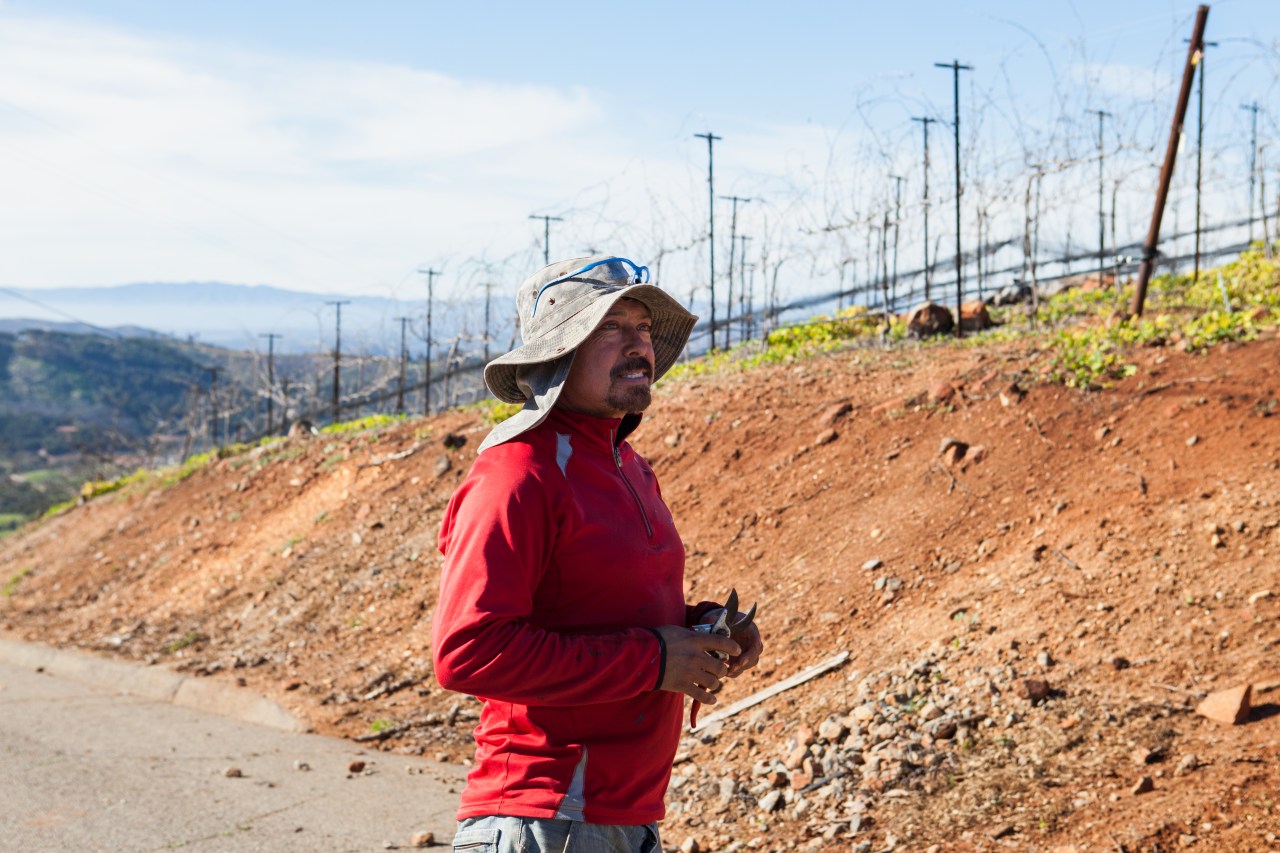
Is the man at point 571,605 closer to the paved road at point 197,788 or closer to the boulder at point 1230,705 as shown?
the boulder at point 1230,705

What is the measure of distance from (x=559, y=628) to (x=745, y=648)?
53 cm

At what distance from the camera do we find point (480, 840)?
8.21ft

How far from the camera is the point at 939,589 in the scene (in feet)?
23.6

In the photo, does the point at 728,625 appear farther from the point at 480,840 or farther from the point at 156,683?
the point at 156,683

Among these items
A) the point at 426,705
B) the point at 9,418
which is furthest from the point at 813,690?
the point at 9,418

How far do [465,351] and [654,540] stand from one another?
19.2 m

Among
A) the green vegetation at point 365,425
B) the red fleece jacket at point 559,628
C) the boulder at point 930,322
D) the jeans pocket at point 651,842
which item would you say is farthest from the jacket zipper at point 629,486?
the green vegetation at point 365,425

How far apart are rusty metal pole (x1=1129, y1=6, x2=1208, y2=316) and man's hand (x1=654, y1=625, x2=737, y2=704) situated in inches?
367

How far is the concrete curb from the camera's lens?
9.45 metres

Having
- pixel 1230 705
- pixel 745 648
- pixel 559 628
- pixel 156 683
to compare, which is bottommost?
pixel 156 683

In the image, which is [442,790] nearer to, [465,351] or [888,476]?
[888,476]

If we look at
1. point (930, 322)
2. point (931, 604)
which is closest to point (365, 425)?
point (930, 322)

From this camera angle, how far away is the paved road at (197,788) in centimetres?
616

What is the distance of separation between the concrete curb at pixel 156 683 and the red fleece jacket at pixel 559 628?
687 cm
